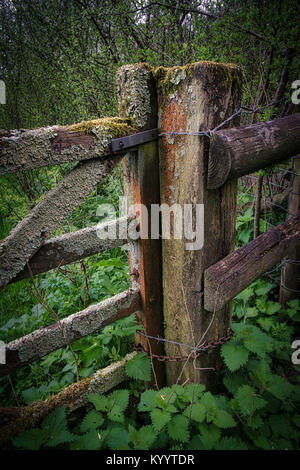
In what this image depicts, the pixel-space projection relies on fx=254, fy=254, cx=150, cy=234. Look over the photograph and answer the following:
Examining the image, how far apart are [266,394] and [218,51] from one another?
378 centimetres

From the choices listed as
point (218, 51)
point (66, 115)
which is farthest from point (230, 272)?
point (66, 115)

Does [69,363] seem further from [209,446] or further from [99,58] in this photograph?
[99,58]

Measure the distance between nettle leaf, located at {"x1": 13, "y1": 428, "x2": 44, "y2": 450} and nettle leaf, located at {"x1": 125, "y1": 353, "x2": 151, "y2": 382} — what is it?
0.46 m

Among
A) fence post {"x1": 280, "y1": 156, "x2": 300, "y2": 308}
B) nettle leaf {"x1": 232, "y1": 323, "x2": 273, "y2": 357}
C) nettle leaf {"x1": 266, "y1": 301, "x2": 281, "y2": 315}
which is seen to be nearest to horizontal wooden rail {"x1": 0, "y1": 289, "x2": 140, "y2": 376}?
nettle leaf {"x1": 232, "y1": 323, "x2": 273, "y2": 357}

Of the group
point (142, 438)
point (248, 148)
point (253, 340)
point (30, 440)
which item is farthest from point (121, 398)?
point (248, 148)

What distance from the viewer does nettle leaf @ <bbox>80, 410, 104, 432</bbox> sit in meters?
1.20

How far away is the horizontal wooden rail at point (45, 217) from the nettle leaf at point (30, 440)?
2.25 ft

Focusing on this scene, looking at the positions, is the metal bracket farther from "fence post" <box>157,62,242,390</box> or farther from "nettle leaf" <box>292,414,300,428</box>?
"nettle leaf" <box>292,414,300,428</box>

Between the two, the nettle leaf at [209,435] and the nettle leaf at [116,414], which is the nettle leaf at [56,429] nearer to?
the nettle leaf at [116,414]

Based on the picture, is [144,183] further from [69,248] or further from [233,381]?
[233,381]

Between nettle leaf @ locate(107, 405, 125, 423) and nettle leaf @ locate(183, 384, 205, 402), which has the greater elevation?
nettle leaf @ locate(183, 384, 205, 402)

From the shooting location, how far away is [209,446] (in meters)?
1.14

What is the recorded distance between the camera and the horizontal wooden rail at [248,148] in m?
1.04

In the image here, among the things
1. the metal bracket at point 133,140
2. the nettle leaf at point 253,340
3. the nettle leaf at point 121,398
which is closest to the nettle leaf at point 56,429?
the nettle leaf at point 121,398
